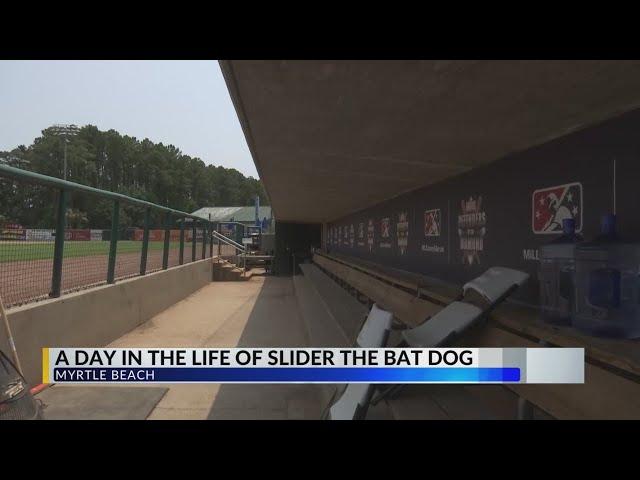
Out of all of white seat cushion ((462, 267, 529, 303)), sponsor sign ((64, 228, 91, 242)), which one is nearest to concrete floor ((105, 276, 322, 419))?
sponsor sign ((64, 228, 91, 242))

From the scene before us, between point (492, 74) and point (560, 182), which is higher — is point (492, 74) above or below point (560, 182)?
above

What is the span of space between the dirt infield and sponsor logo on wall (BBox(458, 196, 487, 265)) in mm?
3828

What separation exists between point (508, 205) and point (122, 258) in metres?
4.92

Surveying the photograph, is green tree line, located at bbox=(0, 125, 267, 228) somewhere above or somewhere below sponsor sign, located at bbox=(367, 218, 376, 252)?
above

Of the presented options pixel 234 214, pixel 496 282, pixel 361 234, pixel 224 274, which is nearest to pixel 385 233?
pixel 361 234

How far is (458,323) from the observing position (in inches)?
90.6

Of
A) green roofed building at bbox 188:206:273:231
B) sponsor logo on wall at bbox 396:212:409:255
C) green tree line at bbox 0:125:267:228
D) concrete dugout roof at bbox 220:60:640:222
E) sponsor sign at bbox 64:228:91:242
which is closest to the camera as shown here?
concrete dugout roof at bbox 220:60:640:222

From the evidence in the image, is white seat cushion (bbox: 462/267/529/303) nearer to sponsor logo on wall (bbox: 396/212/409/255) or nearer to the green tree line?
sponsor logo on wall (bbox: 396/212/409/255)

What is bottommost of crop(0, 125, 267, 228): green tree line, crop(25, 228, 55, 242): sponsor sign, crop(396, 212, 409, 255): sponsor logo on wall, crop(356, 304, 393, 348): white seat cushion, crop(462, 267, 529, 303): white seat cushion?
crop(356, 304, 393, 348): white seat cushion

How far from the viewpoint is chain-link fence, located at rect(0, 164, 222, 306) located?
363 cm

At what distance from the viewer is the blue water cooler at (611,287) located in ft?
6.30

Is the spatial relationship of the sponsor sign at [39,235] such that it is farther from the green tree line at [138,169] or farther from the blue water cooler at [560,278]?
the green tree line at [138,169]

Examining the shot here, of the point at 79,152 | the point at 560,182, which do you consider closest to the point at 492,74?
the point at 560,182
